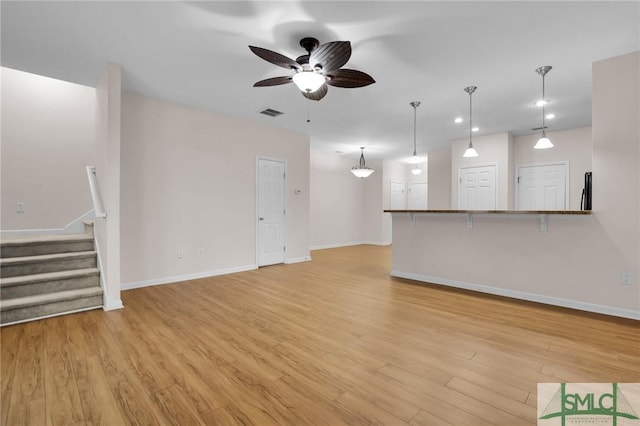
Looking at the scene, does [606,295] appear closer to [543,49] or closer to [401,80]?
[543,49]

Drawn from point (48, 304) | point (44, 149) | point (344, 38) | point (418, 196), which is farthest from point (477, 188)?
point (44, 149)

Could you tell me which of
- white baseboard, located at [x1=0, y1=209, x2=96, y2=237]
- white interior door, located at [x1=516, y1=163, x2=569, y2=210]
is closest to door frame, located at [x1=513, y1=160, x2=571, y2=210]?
white interior door, located at [x1=516, y1=163, x2=569, y2=210]

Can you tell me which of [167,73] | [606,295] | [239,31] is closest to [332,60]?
[239,31]

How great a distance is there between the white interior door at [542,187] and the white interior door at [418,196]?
11.3 ft

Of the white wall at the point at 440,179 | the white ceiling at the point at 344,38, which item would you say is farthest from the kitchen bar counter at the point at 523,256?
the white wall at the point at 440,179

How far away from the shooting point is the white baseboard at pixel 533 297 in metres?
3.11

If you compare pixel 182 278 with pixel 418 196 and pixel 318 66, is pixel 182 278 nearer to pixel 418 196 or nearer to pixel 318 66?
pixel 318 66

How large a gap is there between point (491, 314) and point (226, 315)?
9.61 feet

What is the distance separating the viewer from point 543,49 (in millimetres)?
2980

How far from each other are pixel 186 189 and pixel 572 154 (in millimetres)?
7584

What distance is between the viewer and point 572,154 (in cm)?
591

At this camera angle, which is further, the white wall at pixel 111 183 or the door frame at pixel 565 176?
the door frame at pixel 565 176

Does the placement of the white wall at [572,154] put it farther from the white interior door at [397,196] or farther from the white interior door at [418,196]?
the white interior door at [397,196]

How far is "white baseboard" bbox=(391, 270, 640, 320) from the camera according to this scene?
3.11 meters
